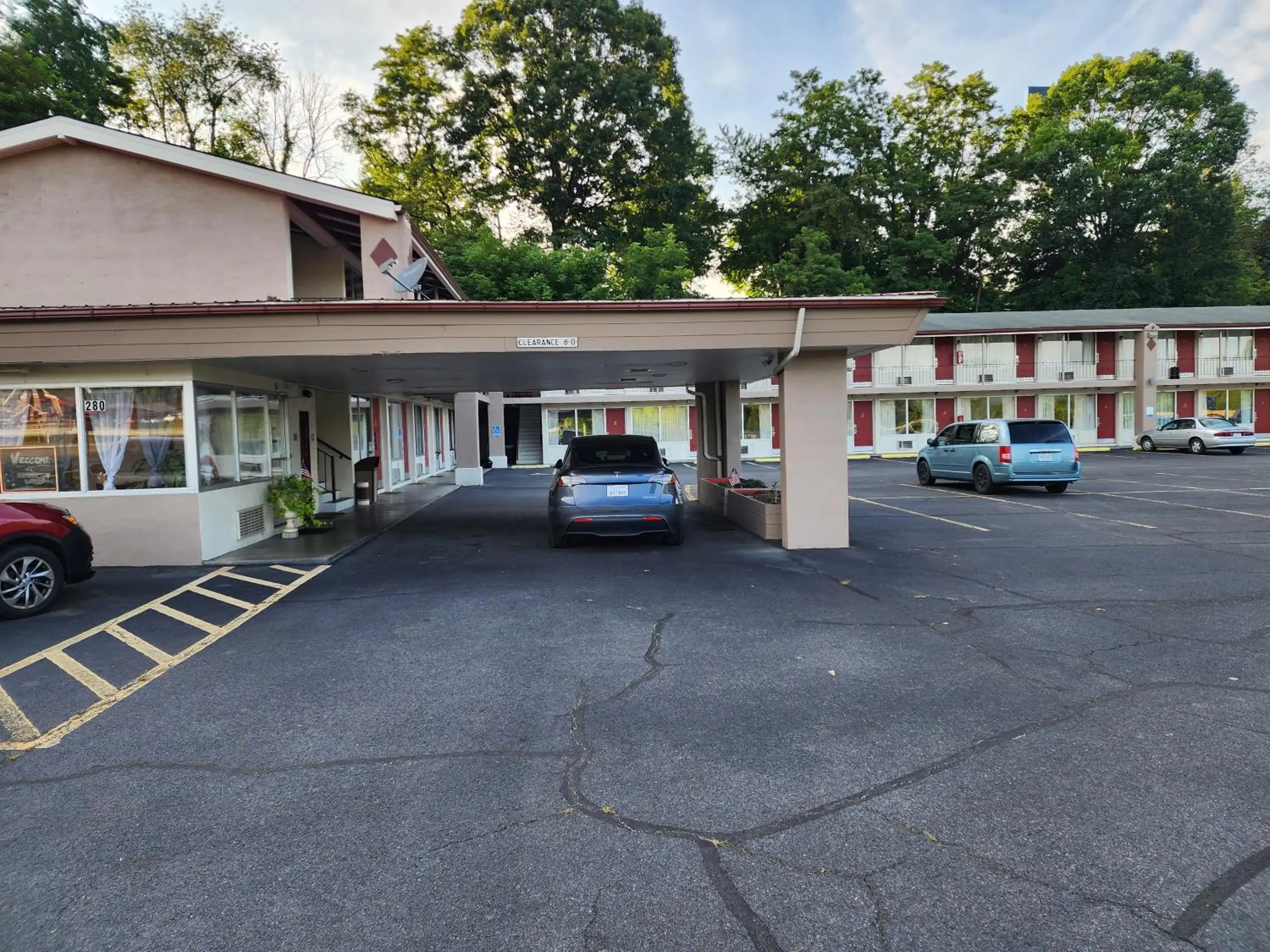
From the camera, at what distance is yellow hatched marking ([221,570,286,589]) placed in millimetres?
8312

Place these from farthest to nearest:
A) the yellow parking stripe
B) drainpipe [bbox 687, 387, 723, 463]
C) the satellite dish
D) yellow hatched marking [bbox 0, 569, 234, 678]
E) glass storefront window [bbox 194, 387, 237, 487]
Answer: drainpipe [bbox 687, 387, 723, 463]
the yellow parking stripe
the satellite dish
glass storefront window [bbox 194, 387, 237, 487]
yellow hatched marking [bbox 0, 569, 234, 678]

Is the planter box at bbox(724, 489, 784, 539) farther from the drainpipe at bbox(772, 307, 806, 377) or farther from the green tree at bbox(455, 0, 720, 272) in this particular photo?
the green tree at bbox(455, 0, 720, 272)

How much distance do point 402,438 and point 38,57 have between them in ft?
57.0

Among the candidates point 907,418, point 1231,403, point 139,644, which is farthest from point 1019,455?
point 1231,403

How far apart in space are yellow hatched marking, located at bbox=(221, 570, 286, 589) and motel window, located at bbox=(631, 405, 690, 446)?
84.2 feet

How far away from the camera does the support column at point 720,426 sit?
1517 cm

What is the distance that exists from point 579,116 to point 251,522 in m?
31.5

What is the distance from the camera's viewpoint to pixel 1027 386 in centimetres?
3478

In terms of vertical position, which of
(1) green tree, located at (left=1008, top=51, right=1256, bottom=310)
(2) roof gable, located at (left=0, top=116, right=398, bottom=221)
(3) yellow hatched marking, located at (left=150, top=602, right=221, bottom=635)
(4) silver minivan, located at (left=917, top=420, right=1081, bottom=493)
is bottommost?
(3) yellow hatched marking, located at (left=150, top=602, right=221, bottom=635)

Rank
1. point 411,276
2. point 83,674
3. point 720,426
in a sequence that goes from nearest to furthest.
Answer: point 83,674 < point 411,276 < point 720,426

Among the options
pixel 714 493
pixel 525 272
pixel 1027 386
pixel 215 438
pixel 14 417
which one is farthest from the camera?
pixel 1027 386

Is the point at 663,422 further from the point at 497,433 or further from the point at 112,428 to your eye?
the point at 112,428

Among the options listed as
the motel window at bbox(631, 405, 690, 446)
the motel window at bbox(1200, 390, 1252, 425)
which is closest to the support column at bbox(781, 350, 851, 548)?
the motel window at bbox(631, 405, 690, 446)

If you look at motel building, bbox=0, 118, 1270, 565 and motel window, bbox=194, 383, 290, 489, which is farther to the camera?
motel window, bbox=194, 383, 290, 489
